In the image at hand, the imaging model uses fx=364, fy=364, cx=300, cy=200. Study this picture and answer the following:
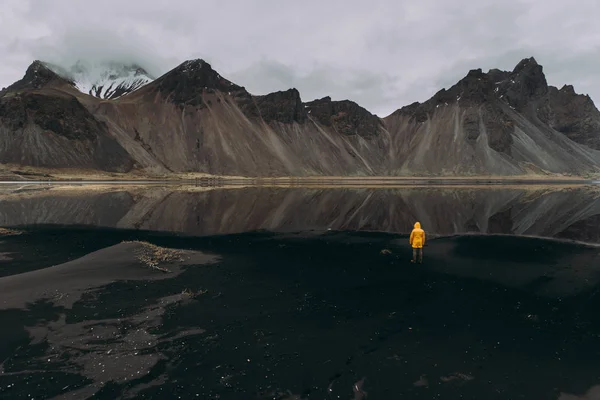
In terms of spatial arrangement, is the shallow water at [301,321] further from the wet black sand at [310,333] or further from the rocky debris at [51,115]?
the rocky debris at [51,115]

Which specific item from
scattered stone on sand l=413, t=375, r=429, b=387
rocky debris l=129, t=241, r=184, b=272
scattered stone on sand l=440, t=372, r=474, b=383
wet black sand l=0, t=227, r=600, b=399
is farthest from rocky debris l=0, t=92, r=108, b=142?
scattered stone on sand l=440, t=372, r=474, b=383

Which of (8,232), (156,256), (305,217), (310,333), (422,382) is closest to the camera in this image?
(422,382)

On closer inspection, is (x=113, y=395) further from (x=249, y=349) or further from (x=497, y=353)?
(x=497, y=353)

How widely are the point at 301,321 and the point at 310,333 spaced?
113 centimetres

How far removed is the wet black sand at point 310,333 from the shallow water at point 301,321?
6cm

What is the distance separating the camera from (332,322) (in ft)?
49.3

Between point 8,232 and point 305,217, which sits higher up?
point 305,217

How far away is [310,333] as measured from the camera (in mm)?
13922

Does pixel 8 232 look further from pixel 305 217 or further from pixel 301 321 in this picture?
pixel 301 321

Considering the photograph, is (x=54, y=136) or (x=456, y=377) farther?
(x=54, y=136)

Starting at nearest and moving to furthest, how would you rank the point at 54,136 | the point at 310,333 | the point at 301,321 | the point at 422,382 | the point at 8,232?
the point at 422,382 < the point at 310,333 < the point at 301,321 < the point at 8,232 < the point at 54,136

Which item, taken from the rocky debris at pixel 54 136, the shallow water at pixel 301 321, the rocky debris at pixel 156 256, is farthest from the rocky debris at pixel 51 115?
the rocky debris at pixel 156 256

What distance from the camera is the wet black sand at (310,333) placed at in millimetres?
10516

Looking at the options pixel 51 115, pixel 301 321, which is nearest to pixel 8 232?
pixel 301 321
